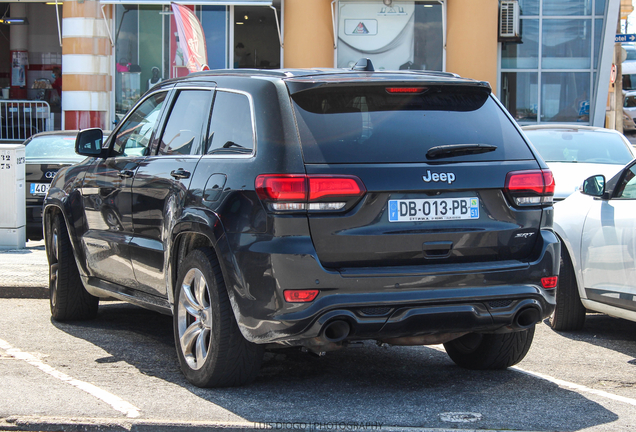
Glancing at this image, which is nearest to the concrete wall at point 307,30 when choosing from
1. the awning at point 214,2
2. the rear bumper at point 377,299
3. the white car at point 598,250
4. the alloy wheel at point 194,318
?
the awning at point 214,2

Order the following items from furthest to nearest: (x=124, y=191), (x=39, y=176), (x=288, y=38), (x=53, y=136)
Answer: (x=288, y=38) < (x=53, y=136) < (x=39, y=176) < (x=124, y=191)

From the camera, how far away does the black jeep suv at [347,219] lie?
4.30 m

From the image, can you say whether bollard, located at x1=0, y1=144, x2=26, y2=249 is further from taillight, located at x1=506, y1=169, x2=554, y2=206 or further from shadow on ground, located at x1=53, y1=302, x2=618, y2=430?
taillight, located at x1=506, y1=169, x2=554, y2=206

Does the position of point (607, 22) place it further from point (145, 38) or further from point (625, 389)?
point (625, 389)

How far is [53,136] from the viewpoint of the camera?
12.9 metres

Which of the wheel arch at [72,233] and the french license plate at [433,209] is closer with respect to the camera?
the french license plate at [433,209]

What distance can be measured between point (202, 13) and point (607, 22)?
9.08 metres

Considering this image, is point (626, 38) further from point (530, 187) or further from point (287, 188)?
point (287, 188)

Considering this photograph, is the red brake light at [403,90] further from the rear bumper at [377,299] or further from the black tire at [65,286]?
the black tire at [65,286]

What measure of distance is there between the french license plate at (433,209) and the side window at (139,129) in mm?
2079

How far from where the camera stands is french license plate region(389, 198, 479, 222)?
4.41 meters

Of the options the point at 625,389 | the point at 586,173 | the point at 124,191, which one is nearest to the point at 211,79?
the point at 124,191

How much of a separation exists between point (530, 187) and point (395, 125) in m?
0.82

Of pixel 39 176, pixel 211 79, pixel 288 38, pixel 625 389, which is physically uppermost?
pixel 288 38
